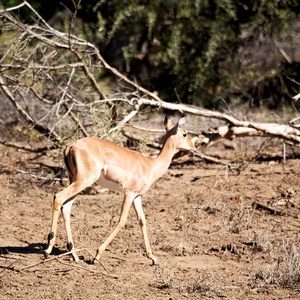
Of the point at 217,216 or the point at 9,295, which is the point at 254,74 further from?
the point at 9,295

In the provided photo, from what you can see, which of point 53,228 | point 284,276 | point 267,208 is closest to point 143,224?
point 53,228

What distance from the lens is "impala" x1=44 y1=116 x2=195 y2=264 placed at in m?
5.20

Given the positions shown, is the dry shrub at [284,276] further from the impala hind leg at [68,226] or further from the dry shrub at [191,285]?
the impala hind leg at [68,226]

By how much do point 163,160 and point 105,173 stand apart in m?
0.79

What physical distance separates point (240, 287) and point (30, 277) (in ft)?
6.79

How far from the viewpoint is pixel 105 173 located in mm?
5488

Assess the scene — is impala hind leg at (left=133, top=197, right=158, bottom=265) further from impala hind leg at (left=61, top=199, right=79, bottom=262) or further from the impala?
impala hind leg at (left=61, top=199, right=79, bottom=262)

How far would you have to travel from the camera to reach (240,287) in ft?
15.3

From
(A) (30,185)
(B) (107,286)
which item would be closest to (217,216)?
(B) (107,286)

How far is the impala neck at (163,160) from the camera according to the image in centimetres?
577

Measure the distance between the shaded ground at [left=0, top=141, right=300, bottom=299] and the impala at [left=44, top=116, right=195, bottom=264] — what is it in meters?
0.38

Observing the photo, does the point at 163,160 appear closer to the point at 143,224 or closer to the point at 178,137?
the point at 178,137

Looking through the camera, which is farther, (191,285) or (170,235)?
(170,235)

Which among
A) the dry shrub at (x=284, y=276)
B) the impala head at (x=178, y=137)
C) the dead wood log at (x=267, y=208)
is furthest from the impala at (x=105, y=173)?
the dead wood log at (x=267, y=208)
